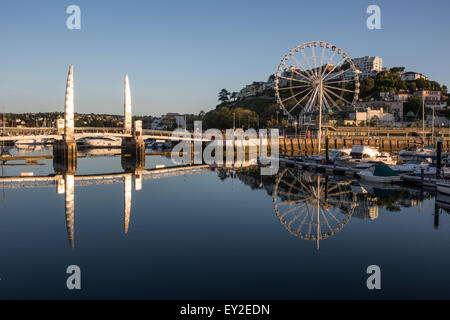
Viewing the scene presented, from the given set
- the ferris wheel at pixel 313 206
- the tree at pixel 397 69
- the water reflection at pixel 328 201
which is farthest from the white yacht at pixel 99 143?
the tree at pixel 397 69

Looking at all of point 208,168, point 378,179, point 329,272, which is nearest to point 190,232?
point 329,272

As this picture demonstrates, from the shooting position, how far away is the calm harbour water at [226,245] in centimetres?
1397

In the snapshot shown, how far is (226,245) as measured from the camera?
62.6 feet

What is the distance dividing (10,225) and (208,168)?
34236 mm

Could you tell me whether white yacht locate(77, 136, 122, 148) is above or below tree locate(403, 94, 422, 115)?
below

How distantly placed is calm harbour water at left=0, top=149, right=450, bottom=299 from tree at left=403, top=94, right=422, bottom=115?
Answer: 11105cm

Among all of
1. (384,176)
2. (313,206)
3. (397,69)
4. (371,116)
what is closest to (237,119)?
(371,116)

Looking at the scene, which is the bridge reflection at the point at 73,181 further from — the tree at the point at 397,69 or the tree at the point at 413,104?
the tree at the point at 397,69

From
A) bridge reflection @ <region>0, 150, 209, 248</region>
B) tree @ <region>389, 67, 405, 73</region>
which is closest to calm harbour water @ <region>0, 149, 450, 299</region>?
bridge reflection @ <region>0, 150, 209, 248</region>

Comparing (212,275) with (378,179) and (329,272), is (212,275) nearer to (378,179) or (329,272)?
(329,272)

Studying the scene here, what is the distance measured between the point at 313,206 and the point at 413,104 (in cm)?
12173

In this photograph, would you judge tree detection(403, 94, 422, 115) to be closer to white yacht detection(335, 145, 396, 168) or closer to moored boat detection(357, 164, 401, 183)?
white yacht detection(335, 145, 396, 168)

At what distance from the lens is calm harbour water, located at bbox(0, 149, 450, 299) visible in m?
14.0

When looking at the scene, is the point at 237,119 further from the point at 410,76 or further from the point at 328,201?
the point at 410,76
